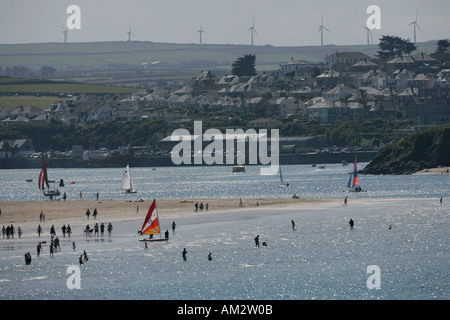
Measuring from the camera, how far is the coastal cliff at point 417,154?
152000 millimetres

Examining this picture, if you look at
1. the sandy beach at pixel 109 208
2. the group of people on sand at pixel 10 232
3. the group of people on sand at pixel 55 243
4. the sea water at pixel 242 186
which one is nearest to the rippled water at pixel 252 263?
the group of people on sand at pixel 55 243

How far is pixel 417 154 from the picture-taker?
15575 cm

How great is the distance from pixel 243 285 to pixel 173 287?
4.13m

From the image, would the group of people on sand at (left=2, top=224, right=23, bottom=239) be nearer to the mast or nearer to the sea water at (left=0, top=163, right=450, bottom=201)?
the mast

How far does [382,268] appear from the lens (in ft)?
198

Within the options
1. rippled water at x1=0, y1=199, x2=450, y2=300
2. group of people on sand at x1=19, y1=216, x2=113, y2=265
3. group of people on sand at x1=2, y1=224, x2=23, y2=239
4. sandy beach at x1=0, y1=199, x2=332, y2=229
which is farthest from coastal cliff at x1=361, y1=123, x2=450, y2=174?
group of people on sand at x1=2, y1=224, x2=23, y2=239

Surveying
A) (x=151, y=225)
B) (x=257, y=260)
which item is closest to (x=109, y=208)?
(x=151, y=225)

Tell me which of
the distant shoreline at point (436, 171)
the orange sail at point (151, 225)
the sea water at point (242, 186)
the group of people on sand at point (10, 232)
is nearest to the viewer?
the orange sail at point (151, 225)

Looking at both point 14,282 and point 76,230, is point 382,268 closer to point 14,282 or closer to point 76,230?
point 14,282

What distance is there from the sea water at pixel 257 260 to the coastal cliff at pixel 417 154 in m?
59.3

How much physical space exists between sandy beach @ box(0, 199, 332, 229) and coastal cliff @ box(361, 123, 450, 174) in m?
52.6

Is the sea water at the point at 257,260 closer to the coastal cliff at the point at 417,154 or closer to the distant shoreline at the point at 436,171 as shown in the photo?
the distant shoreline at the point at 436,171

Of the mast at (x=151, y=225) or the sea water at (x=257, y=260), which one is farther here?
the mast at (x=151, y=225)
